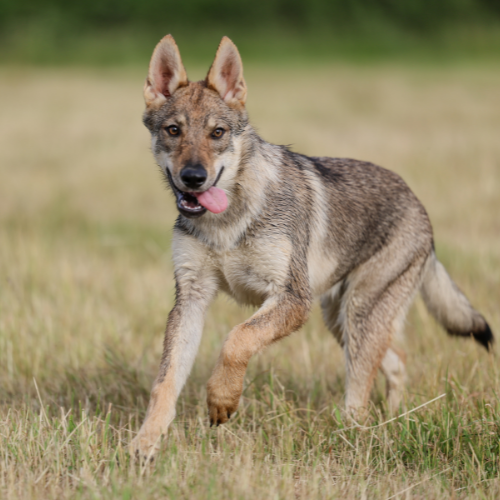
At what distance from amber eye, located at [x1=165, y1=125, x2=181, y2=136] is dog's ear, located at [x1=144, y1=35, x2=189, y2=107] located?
31cm

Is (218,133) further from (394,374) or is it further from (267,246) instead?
(394,374)

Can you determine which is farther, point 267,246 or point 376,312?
point 376,312

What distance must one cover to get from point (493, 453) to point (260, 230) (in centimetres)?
174

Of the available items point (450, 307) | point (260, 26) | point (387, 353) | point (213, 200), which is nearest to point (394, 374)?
point (387, 353)

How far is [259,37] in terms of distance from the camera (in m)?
46.8

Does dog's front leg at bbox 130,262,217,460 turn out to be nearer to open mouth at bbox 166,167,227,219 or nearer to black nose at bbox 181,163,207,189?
open mouth at bbox 166,167,227,219

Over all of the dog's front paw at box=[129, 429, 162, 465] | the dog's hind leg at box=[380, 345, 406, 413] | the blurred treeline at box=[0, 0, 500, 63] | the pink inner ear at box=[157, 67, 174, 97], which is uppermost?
the blurred treeline at box=[0, 0, 500, 63]

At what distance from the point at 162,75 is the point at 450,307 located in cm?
262

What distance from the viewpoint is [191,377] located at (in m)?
4.57

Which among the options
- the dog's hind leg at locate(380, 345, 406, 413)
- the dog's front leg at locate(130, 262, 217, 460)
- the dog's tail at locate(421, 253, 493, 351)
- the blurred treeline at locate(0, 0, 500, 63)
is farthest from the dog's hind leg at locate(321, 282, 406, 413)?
the blurred treeline at locate(0, 0, 500, 63)

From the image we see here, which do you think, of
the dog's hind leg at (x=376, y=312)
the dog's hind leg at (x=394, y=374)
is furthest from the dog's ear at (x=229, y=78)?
the dog's hind leg at (x=394, y=374)

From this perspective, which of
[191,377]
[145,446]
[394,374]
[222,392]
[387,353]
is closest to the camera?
[145,446]

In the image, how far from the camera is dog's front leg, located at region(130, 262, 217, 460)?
3.33 m

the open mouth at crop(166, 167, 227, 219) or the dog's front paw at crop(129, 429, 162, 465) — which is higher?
the open mouth at crop(166, 167, 227, 219)
